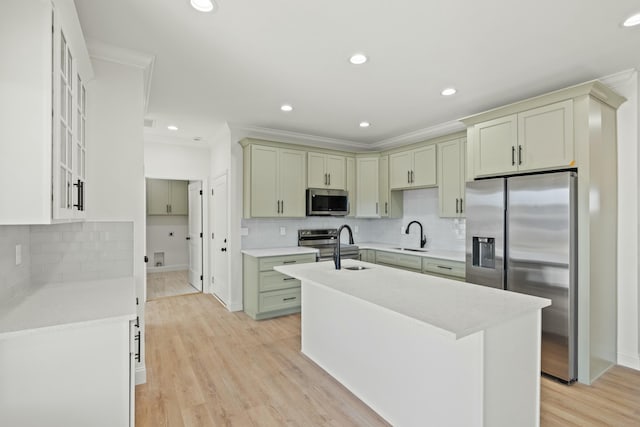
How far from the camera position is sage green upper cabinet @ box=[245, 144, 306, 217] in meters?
4.34

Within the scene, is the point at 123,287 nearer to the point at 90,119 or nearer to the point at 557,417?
the point at 90,119

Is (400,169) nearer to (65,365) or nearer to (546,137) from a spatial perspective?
(546,137)

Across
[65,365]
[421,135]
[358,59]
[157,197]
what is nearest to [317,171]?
[421,135]

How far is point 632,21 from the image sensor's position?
208 centimetres

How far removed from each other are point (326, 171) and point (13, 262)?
3.65m

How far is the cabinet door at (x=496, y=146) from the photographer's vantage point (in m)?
3.09

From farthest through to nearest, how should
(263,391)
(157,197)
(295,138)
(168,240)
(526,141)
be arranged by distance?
1. (168,240)
2. (157,197)
3. (295,138)
4. (526,141)
5. (263,391)

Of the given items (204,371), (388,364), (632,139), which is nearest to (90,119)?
(204,371)

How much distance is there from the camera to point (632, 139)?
286cm

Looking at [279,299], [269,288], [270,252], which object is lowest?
[279,299]

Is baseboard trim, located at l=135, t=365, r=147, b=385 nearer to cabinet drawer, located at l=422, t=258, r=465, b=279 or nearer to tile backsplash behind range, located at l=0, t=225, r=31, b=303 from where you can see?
tile backsplash behind range, located at l=0, t=225, r=31, b=303

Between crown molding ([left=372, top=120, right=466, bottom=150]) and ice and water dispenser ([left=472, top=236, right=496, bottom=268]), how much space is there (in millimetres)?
1666

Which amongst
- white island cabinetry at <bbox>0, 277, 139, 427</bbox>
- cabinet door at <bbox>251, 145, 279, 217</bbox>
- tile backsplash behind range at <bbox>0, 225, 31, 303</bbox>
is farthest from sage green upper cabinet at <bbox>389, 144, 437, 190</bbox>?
tile backsplash behind range at <bbox>0, 225, 31, 303</bbox>

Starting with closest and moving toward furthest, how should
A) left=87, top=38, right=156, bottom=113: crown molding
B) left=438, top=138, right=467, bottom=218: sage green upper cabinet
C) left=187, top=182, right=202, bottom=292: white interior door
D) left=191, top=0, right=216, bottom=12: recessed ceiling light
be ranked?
left=191, top=0, right=216, bottom=12: recessed ceiling light
left=87, top=38, right=156, bottom=113: crown molding
left=438, top=138, right=467, bottom=218: sage green upper cabinet
left=187, top=182, right=202, bottom=292: white interior door
